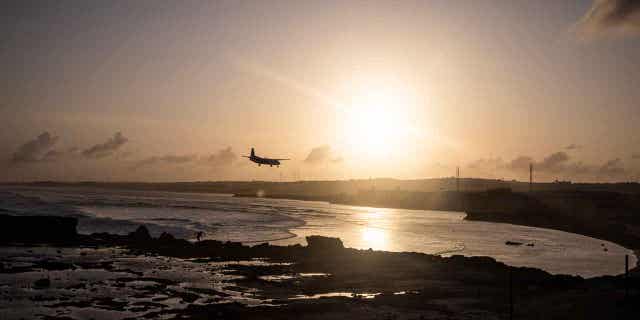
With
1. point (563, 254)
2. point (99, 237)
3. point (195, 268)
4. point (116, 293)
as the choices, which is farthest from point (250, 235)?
point (116, 293)

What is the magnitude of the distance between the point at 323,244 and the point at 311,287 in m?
17.1

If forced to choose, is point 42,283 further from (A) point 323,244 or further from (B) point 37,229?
(B) point 37,229

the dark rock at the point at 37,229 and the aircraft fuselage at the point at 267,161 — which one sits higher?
the aircraft fuselage at the point at 267,161

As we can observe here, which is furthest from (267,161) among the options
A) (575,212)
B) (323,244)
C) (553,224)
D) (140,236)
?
(575,212)

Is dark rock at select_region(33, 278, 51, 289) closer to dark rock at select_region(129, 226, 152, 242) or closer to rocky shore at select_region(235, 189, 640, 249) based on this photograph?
dark rock at select_region(129, 226, 152, 242)

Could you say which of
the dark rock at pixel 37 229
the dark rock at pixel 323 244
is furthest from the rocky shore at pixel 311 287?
the dark rock at pixel 37 229

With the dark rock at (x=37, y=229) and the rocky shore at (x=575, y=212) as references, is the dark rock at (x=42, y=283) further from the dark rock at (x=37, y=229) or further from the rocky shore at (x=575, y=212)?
the rocky shore at (x=575, y=212)

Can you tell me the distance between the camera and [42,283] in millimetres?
30312

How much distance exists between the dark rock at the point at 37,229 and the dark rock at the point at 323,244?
25.1 metres

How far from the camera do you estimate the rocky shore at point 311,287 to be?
25031mm

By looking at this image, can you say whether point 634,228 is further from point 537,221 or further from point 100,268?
point 100,268

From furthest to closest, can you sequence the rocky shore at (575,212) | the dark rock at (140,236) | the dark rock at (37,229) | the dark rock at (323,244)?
the rocky shore at (575,212) < the dark rock at (140,236) < the dark rock at (37,229) < the dark rock at (323,244)

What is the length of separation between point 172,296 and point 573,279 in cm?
2313

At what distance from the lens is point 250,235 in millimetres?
71812
